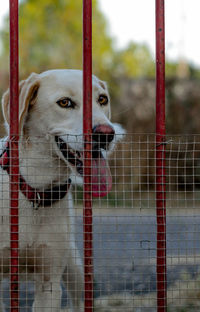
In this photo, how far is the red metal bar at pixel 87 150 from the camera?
2.00 metres

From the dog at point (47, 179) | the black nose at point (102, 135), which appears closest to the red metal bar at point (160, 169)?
the black nose at point (102, 135)

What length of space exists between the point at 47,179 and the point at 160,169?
0.76 metres

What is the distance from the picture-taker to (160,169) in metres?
2.06

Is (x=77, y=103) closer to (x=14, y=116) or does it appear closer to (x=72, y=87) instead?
(x=72, y=87)

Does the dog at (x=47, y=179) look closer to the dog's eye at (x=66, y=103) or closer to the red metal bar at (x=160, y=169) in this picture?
the dog's eye at (x=66, y=103)

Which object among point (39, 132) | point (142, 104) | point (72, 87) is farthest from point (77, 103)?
point (142, 104)

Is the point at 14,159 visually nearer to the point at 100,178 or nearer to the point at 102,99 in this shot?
the point at 100,178

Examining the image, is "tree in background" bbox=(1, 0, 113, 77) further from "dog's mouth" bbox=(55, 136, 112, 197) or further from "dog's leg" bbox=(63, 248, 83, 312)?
"dog's mouth" bbox=(55, 136, 112, 197)

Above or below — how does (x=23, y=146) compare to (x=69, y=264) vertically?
above

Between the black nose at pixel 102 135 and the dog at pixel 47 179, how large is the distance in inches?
6.9

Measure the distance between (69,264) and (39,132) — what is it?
0.81 metres

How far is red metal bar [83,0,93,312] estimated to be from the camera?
200cm

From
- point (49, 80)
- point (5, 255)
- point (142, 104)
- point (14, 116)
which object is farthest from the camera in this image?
point (142, 104)

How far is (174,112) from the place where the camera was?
944 centimetres
